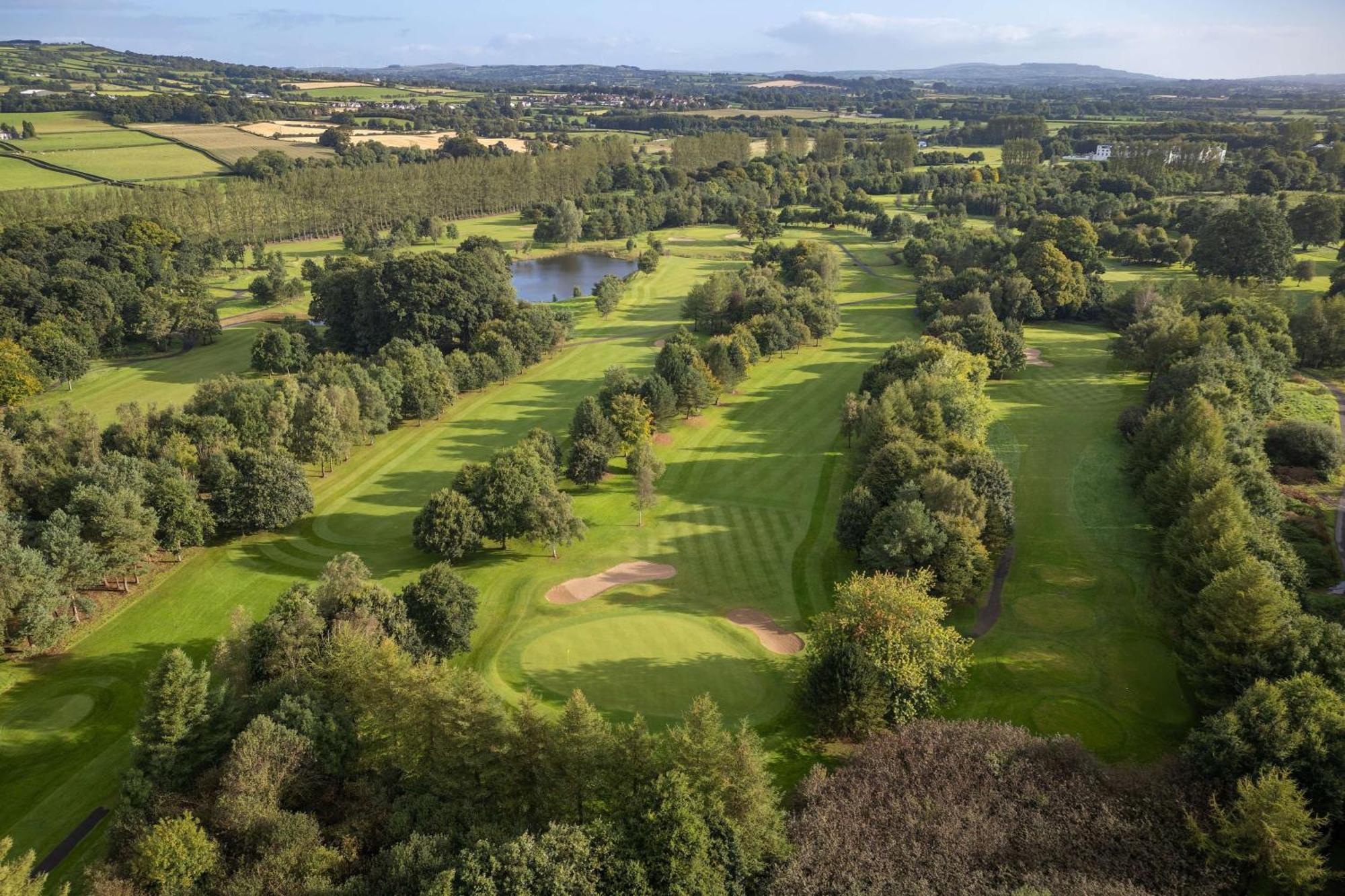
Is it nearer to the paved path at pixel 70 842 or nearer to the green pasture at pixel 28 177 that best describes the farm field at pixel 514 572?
the paved path at pixel 70 842

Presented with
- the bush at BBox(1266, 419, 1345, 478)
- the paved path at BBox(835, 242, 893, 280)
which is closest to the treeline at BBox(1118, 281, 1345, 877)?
the bush at BBox(1266, 419, 1345, 478)

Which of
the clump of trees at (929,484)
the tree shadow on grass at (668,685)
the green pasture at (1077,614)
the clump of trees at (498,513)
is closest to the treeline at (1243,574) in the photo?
the green pasture at (1077,614)

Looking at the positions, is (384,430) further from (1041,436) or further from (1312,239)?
(1312,239)

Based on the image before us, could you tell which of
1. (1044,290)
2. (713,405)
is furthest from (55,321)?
(1044,290)

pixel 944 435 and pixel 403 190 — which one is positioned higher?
pixel 403 190

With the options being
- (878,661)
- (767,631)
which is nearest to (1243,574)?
(878,661)

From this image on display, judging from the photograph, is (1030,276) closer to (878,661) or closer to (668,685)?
(878,661)
